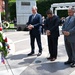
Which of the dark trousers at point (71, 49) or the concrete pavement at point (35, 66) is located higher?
the dark trousers at point (71, 49)

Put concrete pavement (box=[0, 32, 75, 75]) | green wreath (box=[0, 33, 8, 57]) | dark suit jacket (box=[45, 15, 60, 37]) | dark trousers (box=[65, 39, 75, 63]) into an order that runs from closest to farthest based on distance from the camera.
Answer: green wreath (box=[0, 33, 8, 57]), concrete pavement (box=[0, 32, 75, 75]), dark trousers (box=[65, 39, 75, 63]), dark suit jacket (box=[45, 15, 60, 37])

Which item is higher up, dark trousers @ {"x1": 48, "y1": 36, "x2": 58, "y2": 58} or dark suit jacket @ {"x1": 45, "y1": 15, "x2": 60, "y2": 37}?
dark suit jacket @ {"x1": 45, "y1": 15, "x2": 60, "y2": 37}

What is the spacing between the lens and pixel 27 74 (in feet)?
26.2

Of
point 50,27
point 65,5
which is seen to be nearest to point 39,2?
point 65,5

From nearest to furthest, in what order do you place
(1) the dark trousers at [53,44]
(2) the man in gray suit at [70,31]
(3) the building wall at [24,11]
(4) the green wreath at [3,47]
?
1. (4) the green wreath at [3,47]
2. (2) the man in gray suit at [70,31]
3. (1) the dark trousers at [53,44]
4. (3) the building wall at [24,11]

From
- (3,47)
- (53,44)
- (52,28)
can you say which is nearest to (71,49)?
(53,44)

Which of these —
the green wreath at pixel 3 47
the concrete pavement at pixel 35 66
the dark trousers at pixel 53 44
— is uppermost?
the green wreath at pixel 3 47

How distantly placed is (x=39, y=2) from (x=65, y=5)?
19.2 m

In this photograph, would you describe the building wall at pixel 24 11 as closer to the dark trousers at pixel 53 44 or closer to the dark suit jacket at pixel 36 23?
the dark suit jacket at pixel 36 23

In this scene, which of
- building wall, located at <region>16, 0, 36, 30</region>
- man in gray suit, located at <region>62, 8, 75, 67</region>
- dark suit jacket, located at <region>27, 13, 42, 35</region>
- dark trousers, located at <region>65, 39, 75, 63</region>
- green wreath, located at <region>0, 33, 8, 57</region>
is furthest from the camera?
building wall, located at <region>16, 0, 36, 30</region>

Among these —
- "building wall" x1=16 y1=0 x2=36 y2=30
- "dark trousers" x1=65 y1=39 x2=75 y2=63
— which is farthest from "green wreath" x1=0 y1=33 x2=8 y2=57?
"building wall" x1=16 y1=0 x2=36 y2=30

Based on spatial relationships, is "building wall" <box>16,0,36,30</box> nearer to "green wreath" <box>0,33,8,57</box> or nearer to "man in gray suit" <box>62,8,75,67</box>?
"man in gray suit" <box>62,8,75,67</box>

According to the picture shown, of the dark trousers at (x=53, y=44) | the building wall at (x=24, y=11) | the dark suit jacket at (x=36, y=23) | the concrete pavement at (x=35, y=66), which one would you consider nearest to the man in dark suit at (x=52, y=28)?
the dark trousers at (x=53, y=44)

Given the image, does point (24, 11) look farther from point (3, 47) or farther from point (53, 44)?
point (3, 47)
